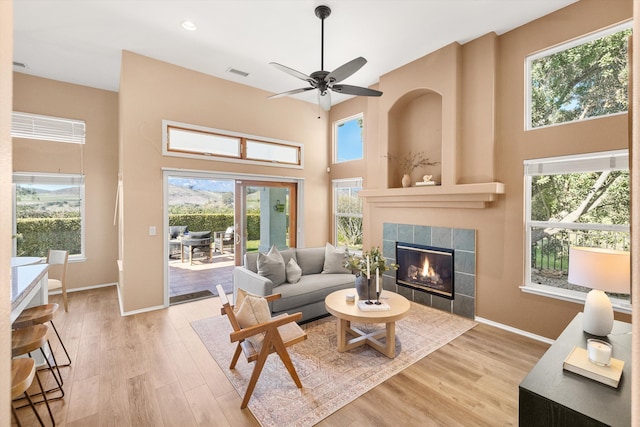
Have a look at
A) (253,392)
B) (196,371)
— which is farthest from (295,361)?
(196,371)

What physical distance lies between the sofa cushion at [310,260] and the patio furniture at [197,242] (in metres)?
3.40

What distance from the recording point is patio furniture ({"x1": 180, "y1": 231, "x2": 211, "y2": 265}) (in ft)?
22.1

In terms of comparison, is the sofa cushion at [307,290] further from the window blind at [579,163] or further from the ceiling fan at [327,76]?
the window blind at [579,163]

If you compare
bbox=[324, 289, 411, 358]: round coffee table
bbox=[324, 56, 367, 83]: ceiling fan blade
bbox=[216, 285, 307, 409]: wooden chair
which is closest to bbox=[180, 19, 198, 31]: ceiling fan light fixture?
bbox=[324, 56, 367, 83]: ceiling fan blade

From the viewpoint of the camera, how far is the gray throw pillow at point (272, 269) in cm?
371

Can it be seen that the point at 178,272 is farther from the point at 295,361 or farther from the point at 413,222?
the point at 413,222

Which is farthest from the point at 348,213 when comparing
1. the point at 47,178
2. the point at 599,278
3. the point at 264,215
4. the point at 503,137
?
the point at 47,178

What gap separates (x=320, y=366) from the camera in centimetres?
273

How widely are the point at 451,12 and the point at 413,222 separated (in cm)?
285

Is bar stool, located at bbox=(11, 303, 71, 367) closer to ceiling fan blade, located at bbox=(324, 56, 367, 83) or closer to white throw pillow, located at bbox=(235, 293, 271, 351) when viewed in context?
white throw pillow, located at bbox=(235, 293, 271, 351)

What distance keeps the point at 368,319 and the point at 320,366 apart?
655 millimetres

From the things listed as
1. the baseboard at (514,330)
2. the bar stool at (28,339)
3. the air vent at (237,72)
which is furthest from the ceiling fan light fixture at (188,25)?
the baseboard at (514,330)

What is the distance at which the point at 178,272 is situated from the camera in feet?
20.4

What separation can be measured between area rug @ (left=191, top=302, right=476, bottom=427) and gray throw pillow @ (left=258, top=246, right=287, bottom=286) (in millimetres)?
726
